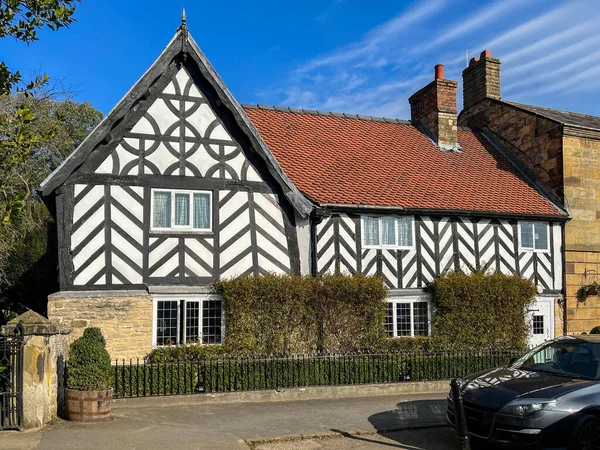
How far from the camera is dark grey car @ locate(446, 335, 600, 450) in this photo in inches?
287

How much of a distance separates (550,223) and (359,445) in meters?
12.7

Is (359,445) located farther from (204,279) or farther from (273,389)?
(204,279)

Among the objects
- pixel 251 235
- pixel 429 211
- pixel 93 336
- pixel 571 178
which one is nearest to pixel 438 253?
pixel 429 211

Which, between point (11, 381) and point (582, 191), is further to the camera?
point (582, 191)

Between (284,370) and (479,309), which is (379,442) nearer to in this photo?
(284,370)

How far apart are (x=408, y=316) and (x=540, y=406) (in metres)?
9.30

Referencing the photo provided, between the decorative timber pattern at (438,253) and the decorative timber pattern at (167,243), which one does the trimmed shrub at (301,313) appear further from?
the decorative timber pattern at (438,253)

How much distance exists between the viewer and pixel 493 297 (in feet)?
54.4

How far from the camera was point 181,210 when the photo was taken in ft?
47.3

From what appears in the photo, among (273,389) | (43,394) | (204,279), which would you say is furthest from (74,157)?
(273,389)

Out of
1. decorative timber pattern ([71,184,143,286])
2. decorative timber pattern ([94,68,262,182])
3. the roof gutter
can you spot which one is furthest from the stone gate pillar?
the roof gutter

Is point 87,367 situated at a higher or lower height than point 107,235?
lower

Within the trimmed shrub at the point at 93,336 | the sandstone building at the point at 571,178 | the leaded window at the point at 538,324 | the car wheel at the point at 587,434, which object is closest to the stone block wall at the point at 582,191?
the sandstone building at the point at 571,178

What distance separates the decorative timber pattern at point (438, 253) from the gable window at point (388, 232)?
175 mm
